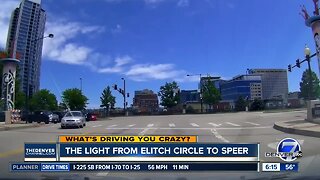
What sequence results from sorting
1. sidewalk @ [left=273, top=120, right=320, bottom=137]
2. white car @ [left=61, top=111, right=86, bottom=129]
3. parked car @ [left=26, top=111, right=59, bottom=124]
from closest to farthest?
white car @ [left=61, top=111, right=86, bottom=129], sidewalk @ [left=273, top=120, right=320, bottom=137], parked car @ [left=26, top=111, right=59, bottom=124]

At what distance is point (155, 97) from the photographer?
680 centimetres

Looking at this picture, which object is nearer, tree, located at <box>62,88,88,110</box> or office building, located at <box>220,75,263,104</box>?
tree, located at <box>62,88,88,110</box>

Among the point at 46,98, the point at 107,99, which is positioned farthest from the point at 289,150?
the point at 46,98

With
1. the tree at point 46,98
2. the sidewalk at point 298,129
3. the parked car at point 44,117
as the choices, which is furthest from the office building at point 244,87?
the parked car at point 44,117

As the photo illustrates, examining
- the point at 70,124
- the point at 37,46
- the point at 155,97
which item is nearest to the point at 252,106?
the point at 155,97

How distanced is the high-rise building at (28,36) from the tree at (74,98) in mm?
442

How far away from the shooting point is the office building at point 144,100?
6.59 meters

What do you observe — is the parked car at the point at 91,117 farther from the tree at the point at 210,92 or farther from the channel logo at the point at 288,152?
the channel logo at the point at 288,152

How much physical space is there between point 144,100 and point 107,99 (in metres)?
0.71

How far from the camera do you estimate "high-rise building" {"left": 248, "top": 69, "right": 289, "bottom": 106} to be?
6.43 meters

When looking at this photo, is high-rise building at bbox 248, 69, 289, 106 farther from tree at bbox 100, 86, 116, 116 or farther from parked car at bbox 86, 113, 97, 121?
parked car at bbox 86, 113, 97, 121

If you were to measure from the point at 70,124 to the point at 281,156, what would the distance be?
3.60m

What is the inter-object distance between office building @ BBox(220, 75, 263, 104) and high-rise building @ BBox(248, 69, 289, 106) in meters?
0.07

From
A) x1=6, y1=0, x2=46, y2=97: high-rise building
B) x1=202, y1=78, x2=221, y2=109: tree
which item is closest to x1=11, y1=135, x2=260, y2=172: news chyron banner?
x1=6, y1=0, x2=46, y2=97: high-rise building
